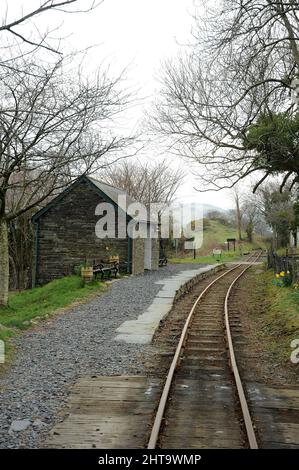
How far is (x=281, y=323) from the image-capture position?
12.1 metres

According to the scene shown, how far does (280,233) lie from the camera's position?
5778 cm

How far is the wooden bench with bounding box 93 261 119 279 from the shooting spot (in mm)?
23689

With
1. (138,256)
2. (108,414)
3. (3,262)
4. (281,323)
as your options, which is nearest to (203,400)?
(108,414)

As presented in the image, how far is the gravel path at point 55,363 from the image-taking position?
5.64 meters

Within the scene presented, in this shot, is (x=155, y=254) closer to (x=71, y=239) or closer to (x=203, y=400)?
(x=71, y=239)

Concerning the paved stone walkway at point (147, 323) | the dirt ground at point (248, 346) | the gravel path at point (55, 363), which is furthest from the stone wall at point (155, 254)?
the gravel path at point (55, 363)

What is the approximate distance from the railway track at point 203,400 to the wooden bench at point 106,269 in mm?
12759

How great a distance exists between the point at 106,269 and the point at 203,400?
58.5 ft

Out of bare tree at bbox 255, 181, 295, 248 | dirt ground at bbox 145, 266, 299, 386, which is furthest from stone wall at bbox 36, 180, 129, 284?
bare tree at bbox 255, 181, 295, 248

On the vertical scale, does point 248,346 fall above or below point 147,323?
below

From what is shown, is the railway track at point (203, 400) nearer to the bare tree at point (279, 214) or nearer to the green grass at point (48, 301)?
the green grass at point (48, 301)

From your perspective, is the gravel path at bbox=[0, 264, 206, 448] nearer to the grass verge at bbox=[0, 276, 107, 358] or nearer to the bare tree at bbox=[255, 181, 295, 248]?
the grass verge at bbox=[0, 276, 107, 358]
